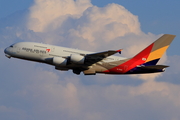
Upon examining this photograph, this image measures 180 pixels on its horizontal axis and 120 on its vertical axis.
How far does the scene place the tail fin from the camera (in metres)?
61.1

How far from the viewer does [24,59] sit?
59.1 meters

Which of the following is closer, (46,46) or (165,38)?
(46,46)

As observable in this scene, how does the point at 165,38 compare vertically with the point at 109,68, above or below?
above

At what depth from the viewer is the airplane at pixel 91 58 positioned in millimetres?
57000

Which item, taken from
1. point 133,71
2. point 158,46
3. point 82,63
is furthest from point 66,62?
point 158,46

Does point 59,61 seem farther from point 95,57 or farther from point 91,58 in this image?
point 95,57

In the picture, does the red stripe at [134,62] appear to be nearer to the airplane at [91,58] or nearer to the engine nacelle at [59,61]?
the airplane at [91,58]

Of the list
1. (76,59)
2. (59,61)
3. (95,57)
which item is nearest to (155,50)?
(95,57)

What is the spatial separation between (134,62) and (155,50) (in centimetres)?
454

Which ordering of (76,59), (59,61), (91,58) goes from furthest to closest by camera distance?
(91,58) → (59,61) → (76,59)

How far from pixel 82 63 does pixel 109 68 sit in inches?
195

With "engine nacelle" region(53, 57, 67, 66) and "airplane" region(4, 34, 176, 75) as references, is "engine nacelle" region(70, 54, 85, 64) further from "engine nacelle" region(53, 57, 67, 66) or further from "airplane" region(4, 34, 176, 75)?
"engine nacelle" region(53, 57, 67, 66)

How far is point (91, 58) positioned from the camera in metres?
57.1

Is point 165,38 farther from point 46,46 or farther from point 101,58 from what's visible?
point 46,46
